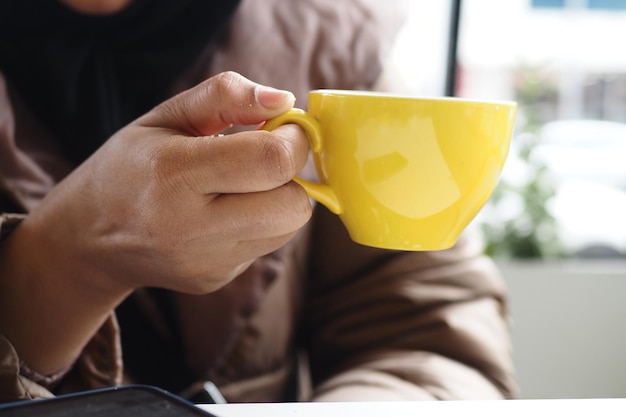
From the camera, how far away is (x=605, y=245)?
2348 millimetres

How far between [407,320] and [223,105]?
0.47 m

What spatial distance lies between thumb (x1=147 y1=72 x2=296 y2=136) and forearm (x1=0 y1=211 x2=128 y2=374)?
151 mm

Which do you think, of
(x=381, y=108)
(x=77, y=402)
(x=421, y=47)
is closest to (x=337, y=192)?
(x=381, y=108)

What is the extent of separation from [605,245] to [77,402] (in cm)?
221

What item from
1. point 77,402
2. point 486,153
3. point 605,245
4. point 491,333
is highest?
point 486,153

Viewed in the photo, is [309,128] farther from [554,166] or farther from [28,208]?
[554,166]

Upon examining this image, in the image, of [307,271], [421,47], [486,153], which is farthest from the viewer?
[421,47]

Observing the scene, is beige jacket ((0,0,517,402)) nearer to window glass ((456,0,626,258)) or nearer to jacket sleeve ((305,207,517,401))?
jacket sleeve ((305,207,517,401))

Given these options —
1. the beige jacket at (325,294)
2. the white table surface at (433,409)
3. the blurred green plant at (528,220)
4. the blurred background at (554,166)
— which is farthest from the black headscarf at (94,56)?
the blurred green plant at (528,220)

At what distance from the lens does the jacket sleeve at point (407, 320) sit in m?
0.81

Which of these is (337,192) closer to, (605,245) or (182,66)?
(182,66)

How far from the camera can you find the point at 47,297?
2.13 ft

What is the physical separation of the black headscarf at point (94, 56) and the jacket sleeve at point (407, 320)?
27 cm

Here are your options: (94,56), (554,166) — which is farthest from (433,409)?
(554,166)
